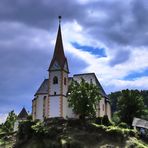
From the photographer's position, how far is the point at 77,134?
97.1 m

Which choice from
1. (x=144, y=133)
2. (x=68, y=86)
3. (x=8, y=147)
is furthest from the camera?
(x=68, y=86)

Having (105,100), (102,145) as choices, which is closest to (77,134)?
(102,145)

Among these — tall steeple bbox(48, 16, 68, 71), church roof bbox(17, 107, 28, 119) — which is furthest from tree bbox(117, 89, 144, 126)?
church roof bbox(17, 107, 28, 119)

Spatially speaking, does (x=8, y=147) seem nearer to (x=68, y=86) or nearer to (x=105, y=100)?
(x=68, y=86)

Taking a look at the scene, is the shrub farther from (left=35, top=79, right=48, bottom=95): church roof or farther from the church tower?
(left=35, top=79, right=48, bottom=95): church roof

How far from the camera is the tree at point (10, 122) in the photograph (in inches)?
4948

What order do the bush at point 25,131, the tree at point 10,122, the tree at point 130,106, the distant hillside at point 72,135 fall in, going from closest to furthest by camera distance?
the distant hillside at point 72,135, the bush at point 25,131, the tree at point 130,106, the tree at point 10,122

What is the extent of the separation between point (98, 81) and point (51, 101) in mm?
16504

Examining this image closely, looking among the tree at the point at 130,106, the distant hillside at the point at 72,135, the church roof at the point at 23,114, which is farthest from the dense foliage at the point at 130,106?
the church roof at the point at 23,114

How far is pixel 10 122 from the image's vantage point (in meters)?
131

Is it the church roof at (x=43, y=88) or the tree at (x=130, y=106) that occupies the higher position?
the church roof at (x=43, y=88)

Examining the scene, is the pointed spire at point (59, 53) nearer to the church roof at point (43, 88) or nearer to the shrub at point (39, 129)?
the church roof at point (43, 88)

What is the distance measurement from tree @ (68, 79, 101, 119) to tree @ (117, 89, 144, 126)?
20.5 meters

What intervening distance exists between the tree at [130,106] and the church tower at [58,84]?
17.7 m
